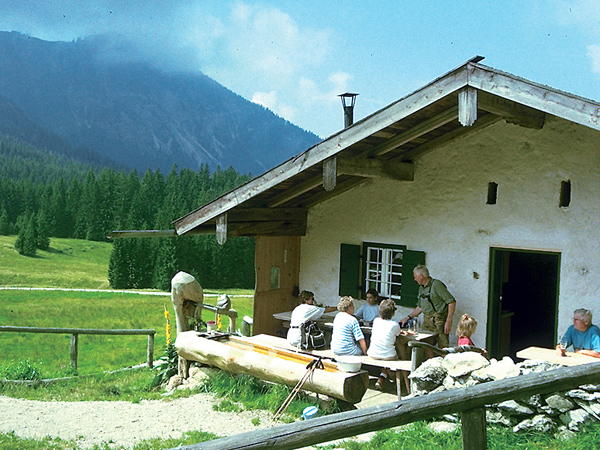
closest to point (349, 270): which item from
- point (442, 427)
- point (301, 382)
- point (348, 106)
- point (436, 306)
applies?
point (436, 306)

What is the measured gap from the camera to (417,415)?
312 cm

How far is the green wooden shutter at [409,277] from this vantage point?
950 centimetres

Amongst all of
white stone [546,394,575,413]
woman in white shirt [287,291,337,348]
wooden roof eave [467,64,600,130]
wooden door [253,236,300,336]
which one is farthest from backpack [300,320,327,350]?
wooden roof eave [467,64,600,130]

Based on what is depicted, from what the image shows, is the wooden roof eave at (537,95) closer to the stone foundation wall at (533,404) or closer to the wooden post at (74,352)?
the stone foundation wall at (533,404)

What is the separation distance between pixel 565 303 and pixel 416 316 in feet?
6.92

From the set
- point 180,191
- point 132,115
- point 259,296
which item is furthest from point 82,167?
point 259,296

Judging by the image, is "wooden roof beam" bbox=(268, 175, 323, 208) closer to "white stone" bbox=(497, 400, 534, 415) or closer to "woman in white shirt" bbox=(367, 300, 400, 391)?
"woman in white shirt" bbox=(367, 300, 400, 391)

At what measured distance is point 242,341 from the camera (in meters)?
8.82

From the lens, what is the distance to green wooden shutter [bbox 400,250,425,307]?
950cm

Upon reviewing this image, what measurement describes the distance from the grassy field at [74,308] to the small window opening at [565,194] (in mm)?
10107

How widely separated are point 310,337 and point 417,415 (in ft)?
16.8

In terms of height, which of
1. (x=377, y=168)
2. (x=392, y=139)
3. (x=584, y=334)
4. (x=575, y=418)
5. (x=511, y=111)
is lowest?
(x=575, y=418)

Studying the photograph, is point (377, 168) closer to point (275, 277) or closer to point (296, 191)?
point (296, 191)

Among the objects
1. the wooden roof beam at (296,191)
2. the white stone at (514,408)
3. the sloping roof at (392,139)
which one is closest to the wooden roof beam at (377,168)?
the sloping roof at (392,139)
